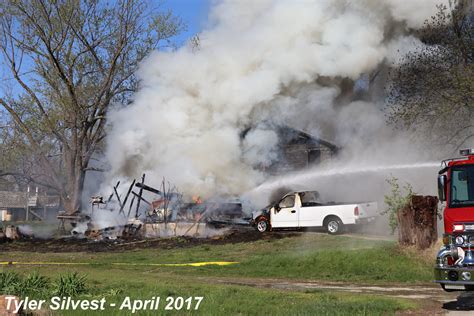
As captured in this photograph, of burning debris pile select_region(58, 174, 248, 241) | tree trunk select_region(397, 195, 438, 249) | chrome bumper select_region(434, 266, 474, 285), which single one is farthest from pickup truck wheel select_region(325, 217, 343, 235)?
chrome bumper select_region(434, 266, 474, 285)

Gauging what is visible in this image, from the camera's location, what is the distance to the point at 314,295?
12.7 metres

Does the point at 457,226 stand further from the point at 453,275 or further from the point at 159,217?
the point at 159,217

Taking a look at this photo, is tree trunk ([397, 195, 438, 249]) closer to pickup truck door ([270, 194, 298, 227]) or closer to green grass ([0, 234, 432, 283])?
green grass ([0, 234, 432, 283])

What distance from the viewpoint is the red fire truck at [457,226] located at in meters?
11.1

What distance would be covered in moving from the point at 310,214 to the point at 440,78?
8034 millimetres

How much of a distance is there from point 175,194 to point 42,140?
68.3 ft

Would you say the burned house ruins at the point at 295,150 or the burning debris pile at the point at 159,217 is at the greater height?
the burned house ruins at the point at 295,150

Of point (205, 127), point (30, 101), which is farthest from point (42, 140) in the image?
point (205, 127)

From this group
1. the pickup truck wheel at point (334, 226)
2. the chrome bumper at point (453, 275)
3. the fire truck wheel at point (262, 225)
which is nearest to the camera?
the chrome bumper at point (453, 275)

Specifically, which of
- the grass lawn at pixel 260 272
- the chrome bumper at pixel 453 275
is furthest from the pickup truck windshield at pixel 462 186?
the grass lawn at pixel 260 272

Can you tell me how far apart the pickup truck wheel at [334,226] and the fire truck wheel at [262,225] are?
3.10 metres

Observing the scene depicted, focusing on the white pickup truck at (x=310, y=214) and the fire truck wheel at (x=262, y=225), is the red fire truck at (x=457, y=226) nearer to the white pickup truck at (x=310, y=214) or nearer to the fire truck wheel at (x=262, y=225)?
the white pickup truck at (x=310, y=214)

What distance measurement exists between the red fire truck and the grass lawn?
36.2 inches

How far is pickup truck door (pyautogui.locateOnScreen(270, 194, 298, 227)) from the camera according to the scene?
88.2ft
